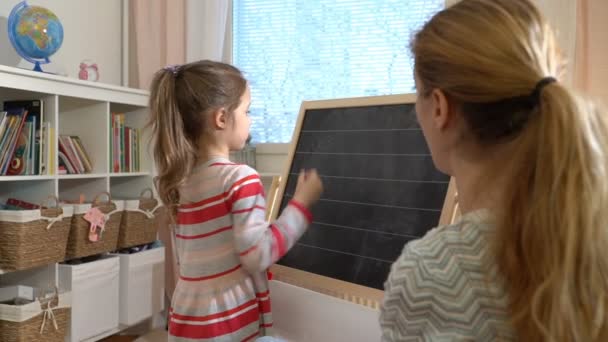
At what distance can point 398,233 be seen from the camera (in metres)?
1.31

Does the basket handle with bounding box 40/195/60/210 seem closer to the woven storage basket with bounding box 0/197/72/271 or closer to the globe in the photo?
the woven storage basket with bounding box 0/197/72/271

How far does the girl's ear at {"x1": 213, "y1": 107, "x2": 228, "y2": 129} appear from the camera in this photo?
4.79 feet

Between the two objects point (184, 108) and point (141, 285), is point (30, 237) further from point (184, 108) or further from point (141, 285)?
point (184, 108)

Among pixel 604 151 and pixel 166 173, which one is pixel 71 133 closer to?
pixel 166 173

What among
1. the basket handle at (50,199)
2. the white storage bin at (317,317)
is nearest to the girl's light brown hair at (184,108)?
the white storage bin at (317,317)

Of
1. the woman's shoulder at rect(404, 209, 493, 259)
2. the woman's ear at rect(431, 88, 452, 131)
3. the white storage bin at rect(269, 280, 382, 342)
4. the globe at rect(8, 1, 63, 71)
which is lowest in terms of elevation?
the white storage bin at rect(269, 280, 382, 342)

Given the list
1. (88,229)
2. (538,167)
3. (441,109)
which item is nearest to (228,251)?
(441,109)

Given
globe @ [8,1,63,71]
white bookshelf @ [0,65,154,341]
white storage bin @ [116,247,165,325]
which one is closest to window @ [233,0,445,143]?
white bookshelf @ [0,65,154,341]

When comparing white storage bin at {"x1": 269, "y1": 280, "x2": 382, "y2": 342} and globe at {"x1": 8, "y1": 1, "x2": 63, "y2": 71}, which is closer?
white storage bin at {"x1": 269, "y1": 280, "x2": 382, "y2": 342}

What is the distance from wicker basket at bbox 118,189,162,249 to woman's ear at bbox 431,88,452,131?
2.12m

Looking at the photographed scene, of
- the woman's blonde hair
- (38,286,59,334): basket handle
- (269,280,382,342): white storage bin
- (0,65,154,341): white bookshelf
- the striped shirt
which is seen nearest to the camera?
the woman's blonde hair

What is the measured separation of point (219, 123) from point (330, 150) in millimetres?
320

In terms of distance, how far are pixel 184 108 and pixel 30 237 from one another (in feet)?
3.50

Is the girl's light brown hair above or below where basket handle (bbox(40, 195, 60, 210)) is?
above
